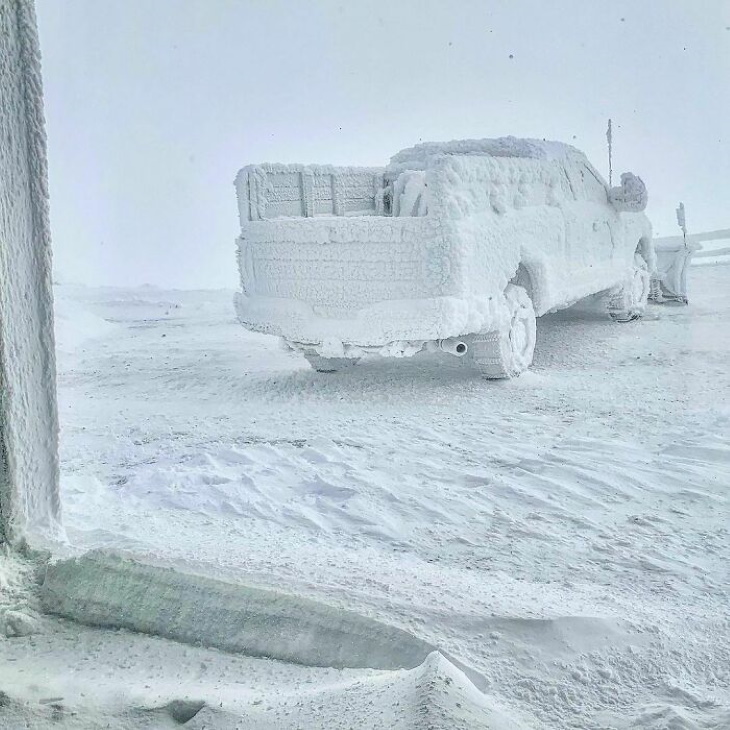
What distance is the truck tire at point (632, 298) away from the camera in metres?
6.74

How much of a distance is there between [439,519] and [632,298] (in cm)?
483

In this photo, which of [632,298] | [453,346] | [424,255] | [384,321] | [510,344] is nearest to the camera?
[424,255]

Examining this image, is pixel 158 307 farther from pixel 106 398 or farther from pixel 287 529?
pixel 287 529

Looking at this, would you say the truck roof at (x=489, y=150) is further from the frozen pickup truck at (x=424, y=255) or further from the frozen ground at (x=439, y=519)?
the frozen ground at (x=439, y=519)

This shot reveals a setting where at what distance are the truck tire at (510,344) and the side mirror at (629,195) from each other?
85.1 inches

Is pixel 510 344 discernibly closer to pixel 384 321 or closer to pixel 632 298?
pixel 384 321

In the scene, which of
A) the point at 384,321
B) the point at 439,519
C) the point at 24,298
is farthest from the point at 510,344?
the point at 24,298

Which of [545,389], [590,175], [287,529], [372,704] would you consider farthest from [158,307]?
[372,704]

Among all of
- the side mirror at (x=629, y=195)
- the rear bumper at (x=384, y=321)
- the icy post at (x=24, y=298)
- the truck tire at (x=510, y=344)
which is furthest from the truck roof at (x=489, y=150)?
the icy post at (x=24, y=298)

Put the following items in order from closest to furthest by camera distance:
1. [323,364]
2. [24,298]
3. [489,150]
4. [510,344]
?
[24,298] → [510,344] → [323,364] → [489,150]

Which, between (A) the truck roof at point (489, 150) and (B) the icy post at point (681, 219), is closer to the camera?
(A) the truck roof at point (489, 150)

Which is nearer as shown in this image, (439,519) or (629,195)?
(439,519)

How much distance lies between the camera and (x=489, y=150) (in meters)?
5.42

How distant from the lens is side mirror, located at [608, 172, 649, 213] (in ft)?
20.8
